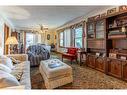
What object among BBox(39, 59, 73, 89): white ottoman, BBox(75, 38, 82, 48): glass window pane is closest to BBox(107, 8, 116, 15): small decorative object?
BBox(39, 59, 73, 89): white ottoman

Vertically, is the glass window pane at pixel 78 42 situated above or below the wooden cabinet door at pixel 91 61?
above

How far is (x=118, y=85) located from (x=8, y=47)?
19.3 feet

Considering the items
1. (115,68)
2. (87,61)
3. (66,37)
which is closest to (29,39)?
(66,37)

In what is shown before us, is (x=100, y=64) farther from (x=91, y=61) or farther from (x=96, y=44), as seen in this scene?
(x=96, y=44)

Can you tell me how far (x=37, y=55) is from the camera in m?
6.42

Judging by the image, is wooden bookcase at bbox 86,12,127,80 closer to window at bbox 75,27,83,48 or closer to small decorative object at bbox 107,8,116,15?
small decorative object at bbox 107,8,116,15

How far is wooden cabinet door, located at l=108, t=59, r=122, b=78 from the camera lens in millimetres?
4083

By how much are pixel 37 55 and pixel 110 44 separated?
3.16 meters

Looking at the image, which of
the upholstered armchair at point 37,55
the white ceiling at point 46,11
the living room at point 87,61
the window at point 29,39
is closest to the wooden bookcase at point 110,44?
the living room at point 87,61

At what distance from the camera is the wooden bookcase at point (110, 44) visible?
13.5 ft

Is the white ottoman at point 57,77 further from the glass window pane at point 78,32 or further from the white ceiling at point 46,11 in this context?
the glass window pane at point 78,32

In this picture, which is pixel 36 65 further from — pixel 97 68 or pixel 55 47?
pixel 55 47

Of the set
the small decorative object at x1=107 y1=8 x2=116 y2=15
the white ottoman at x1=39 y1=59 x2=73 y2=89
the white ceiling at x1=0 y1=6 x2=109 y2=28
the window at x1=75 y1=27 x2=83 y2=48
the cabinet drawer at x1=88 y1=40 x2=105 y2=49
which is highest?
the white ceiling at x1=0 y1=6 x2=109 y2=28
